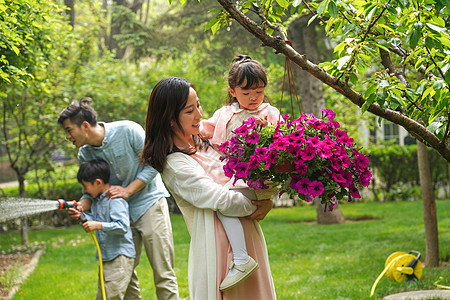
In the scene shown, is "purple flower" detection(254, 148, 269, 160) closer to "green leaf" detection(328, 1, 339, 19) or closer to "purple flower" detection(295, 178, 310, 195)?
"purple flower" detection(295, 178, 310, 195)

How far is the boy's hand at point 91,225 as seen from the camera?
406 cm

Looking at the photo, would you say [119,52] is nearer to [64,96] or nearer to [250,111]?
[64,96]

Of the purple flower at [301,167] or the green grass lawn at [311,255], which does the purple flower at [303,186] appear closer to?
the purple flower at [301,167]

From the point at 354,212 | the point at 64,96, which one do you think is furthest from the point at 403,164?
the point at 64,96

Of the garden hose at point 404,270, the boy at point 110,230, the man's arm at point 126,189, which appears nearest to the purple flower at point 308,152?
the boy at point 110,230

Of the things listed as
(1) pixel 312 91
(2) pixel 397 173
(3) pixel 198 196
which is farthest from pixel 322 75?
(2) pixel 397 173

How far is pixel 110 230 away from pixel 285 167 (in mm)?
2007

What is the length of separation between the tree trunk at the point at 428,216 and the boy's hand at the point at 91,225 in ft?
13.3

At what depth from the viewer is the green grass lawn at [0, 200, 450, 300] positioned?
621cm

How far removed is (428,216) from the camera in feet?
22.0

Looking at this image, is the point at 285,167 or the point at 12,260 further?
the point at 12,260

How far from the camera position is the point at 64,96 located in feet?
33.8

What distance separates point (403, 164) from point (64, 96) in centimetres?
858

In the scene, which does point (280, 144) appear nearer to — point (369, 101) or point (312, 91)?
point (369, 101)
